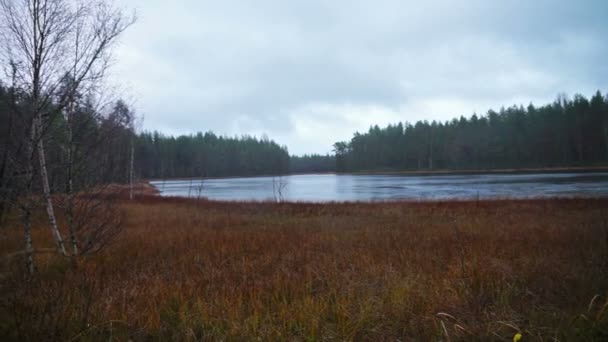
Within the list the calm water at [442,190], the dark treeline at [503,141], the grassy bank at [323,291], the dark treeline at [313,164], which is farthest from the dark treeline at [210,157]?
the grassy bank at [323,291]

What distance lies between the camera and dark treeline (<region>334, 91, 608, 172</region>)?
62625mm

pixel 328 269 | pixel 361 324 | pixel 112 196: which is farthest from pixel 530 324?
pixel 112 196

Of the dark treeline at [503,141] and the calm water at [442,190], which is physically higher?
the dark treeline at [503,141]

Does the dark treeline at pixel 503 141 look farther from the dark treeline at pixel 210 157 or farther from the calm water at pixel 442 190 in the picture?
the dark treeline at pixel 210 157

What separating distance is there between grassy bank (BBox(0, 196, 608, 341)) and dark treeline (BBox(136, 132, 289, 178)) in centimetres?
8663

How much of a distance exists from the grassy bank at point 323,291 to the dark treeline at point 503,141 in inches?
3191

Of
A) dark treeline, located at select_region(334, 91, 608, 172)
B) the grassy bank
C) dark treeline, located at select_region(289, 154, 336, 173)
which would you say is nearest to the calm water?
the grassy bank

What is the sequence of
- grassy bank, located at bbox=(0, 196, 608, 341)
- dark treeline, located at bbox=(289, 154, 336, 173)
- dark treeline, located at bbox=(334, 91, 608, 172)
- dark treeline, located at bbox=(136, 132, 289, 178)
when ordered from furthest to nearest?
dark treeline, located at bbox=(289, 154, 336, 173) < dark treeline, located at bbox=(136, 132, 289, 178) < dark treeline, located at bbox=(334, 91, 608, 172) < grassy bank, located at bbox=(0, 196, 608, 341)

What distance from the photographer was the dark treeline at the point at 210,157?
92.1 metres

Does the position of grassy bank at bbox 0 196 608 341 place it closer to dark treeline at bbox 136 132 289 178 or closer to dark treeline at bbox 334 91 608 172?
dark treeline at bbox 334 91 608 172

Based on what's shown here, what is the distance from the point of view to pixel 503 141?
250ft

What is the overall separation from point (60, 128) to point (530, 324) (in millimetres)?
7672

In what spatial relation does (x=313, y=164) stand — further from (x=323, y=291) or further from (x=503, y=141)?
(x=323, y=291)

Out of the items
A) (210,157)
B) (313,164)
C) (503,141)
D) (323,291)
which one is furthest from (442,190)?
(313,164)
